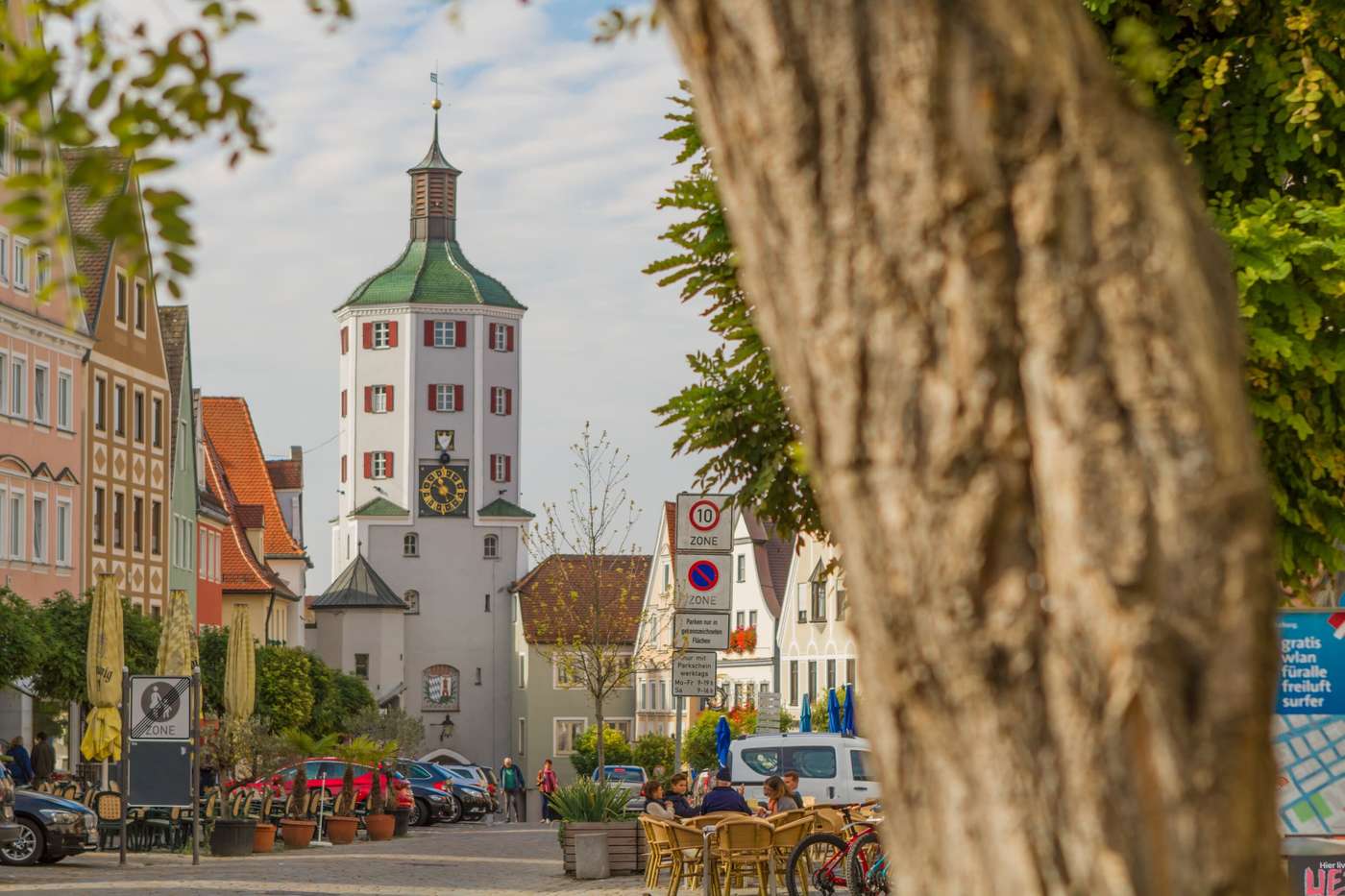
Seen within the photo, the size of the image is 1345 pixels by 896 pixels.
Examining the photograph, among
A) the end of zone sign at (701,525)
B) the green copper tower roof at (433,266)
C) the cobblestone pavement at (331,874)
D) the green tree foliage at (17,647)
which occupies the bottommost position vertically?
the cobblestone pavement at (331,874)

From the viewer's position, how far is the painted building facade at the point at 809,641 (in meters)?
74.2

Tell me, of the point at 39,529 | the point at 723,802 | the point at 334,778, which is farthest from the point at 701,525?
the point at 39,529

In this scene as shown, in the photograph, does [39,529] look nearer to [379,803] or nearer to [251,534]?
[379,803]

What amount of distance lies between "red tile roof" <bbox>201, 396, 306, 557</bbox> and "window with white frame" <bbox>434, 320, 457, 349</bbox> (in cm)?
2494

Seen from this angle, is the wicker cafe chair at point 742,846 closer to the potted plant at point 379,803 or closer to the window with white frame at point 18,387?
the potted plant at point 379,803

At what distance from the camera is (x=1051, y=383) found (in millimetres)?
2553

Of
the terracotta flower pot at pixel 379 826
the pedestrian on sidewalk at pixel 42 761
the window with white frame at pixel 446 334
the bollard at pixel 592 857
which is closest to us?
the bollard at pixel 592 857

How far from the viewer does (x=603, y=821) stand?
26.0 meters

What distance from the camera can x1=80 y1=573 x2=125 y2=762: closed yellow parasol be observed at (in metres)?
33.2

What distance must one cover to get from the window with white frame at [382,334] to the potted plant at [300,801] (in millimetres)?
83696

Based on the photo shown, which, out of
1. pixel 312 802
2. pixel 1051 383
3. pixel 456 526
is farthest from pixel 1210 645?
pixel 456 526

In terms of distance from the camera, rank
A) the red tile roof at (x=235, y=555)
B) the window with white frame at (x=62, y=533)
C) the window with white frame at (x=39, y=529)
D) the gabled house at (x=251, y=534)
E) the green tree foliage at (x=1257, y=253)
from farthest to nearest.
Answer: the gabled house at (x=251, y=534), the red tile roof at (x=235, y=555), the window with white frame at (x=62, y=533), the window with white frame at (x=39, y=529), the green tree foliage at (x=1257, y=253)

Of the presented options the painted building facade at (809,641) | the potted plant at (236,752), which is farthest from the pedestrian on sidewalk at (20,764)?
the painted building facade at (809,641)

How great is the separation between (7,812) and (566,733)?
87.7 m
